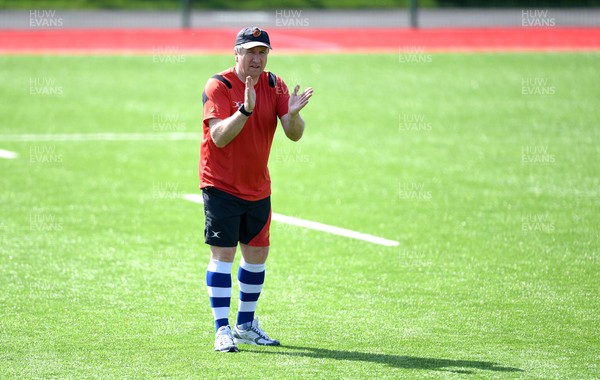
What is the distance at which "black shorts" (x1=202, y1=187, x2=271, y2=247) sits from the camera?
7133 millimetres

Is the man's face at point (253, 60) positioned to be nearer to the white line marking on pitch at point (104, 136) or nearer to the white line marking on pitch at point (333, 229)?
the white line marking on pitch at point (333, 229)

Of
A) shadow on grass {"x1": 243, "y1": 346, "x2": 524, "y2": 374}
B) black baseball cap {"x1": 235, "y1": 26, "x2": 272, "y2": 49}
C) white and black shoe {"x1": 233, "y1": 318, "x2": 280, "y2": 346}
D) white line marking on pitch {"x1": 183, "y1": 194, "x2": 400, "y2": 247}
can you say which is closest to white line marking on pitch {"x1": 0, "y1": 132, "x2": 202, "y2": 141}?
white line marking on pitch {"x1": 183, "y1": 194, "x2": 400, "y2": 247}

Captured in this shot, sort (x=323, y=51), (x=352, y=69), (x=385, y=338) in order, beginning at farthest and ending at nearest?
Answer: (x=323, y=51)
(x=352, y=69)
(x=385, y=338)

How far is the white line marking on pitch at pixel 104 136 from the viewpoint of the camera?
613 inches

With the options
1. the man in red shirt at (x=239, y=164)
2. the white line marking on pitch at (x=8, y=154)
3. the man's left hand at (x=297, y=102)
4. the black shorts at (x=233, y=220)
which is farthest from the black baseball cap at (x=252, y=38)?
the white line marking on pitch at (x=8, y=154)

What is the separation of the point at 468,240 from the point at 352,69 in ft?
41.0

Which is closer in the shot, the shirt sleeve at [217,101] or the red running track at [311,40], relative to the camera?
the shirt sleeve at [217,101]

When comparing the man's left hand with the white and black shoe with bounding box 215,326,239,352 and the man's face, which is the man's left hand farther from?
the white and black shoe with bounding box 215,326,239,352

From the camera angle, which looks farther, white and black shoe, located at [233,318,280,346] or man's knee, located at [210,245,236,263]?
white and black shoe, located at [233,318,280,346]

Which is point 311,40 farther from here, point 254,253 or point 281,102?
point 254,253

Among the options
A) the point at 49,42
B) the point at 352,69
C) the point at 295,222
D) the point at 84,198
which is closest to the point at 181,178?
the point at 84,198

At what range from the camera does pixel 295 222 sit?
11.2 m

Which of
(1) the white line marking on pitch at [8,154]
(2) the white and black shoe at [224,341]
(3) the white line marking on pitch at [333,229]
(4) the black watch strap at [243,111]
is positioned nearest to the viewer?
(4) the black watch strap at [243,111]

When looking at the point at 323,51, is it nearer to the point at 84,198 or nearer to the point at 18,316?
the point at 84,198
